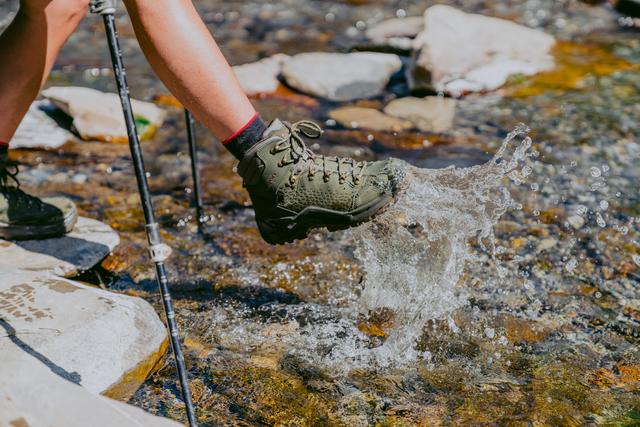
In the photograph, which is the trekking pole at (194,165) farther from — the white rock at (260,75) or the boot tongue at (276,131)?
the white rock at (260,75)

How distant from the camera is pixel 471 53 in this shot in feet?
22.7

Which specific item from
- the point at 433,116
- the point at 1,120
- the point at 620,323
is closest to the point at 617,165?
the point at 433,116

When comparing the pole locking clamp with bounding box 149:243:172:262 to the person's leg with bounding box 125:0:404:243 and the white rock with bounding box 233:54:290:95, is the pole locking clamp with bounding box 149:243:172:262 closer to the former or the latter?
the person's leg with bounding box 125:0:404:243

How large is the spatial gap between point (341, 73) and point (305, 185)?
3871 mm

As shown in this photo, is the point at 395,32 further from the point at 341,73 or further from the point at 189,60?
the point at 189,60

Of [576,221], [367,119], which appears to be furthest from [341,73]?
[576,221]

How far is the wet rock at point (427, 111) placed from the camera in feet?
19.0

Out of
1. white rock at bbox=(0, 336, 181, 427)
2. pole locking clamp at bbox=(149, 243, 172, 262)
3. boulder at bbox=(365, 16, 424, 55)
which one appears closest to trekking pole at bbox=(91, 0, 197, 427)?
pole locking clamp at bbox=(149, 243, 172, 262)

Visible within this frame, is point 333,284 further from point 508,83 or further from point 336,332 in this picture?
point 508,83

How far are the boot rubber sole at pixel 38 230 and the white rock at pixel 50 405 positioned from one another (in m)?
1.32

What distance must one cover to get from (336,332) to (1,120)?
181 centimetres

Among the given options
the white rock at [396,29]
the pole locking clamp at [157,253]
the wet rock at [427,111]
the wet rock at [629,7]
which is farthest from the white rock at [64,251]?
the wet rock at [629,7]

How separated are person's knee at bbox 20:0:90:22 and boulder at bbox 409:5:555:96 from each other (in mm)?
3765

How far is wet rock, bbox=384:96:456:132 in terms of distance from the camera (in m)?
5.78
